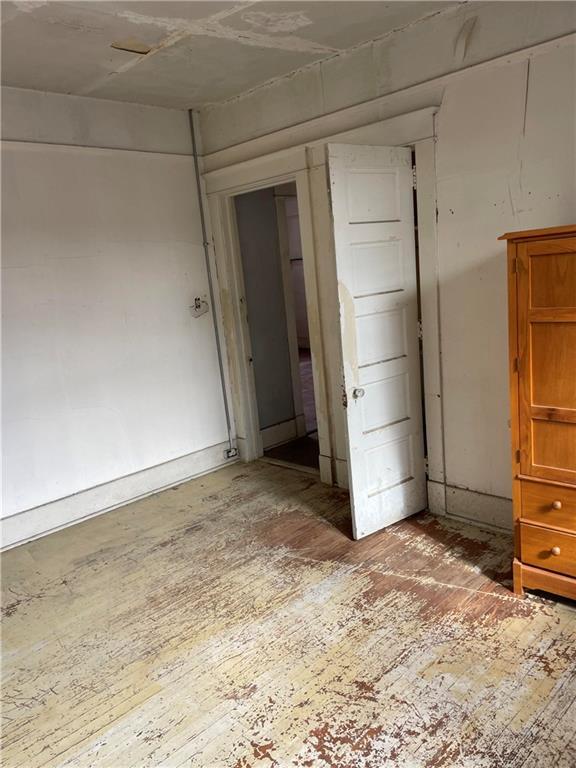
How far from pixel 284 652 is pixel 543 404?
1.62 meters

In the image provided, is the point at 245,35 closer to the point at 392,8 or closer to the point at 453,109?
the point at 392,8

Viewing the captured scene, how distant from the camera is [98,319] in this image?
4.10m

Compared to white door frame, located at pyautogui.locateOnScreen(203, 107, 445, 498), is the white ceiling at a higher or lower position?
higher

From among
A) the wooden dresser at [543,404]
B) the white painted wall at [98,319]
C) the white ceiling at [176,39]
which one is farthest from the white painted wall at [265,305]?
the wooden dresser at [543,404]

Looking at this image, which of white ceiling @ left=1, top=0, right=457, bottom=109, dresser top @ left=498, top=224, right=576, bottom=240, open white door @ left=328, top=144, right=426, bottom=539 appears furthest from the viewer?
open white door @ left=328, top=144, right=426, bottom=539

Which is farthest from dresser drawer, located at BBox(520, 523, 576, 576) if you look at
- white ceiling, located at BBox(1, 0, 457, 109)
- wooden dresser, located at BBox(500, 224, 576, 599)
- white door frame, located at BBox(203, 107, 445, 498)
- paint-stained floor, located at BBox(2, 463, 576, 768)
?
white ceiling, located at BBox(1, 0, 457, 109)

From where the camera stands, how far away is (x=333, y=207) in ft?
9.89

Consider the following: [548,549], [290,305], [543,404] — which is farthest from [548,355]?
[290,305]

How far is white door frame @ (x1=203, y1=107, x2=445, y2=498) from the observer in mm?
3285

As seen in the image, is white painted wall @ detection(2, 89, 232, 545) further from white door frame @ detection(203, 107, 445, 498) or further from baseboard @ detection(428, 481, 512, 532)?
baseboard @ detection(428, 481, 512, 532)

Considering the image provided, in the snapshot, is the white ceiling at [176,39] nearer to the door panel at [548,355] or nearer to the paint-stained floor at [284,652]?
the door panel at [548,355]

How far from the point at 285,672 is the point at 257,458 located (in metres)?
2.73

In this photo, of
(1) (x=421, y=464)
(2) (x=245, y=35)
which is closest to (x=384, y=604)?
(1) (x=421, y=464)

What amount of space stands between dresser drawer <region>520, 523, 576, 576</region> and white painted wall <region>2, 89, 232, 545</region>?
9.26 feet
